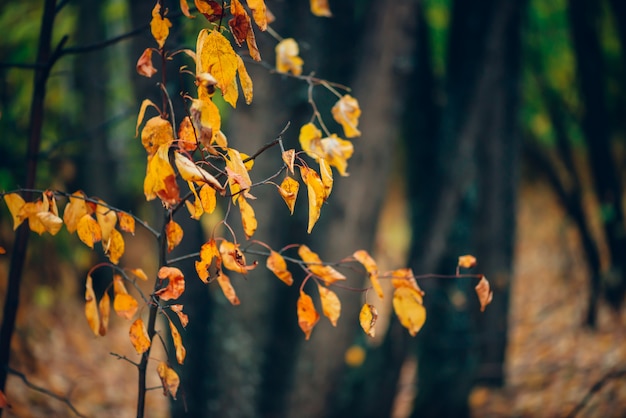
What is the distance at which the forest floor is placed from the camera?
11.7 feet

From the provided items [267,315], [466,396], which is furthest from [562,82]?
[267,315]

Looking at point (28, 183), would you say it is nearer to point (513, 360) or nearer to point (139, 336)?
point (139, 336)

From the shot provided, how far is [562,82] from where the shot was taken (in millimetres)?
6008

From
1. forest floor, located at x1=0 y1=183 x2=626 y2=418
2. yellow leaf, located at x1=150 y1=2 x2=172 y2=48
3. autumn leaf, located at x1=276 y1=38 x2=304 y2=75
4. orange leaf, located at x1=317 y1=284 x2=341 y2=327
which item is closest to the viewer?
yellow leaf, located at x1=150 y1=2 x2=172 y2=48

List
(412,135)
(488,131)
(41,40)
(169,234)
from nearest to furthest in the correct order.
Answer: (169,234) < (41,40) < (488,131) < (412,135)

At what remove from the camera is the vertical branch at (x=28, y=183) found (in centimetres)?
162

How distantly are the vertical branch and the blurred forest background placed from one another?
87mm

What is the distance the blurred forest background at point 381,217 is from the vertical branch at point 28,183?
87 millimetres

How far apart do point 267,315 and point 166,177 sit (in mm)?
1799

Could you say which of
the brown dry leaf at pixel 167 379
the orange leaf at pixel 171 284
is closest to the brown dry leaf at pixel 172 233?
the orange leaf at pixel 171 284

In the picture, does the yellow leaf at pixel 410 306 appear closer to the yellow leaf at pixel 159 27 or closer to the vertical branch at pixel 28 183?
the yellow leaf at pixel 159 27

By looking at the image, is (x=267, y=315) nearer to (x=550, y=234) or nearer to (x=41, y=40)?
(x=41, y=40)

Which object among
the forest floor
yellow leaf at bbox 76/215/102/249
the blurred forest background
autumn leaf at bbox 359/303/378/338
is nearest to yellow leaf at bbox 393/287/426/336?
autumn leaf at bbox 359/303/378/338

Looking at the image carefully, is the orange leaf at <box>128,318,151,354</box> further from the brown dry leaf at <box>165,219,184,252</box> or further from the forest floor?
the forest floor
